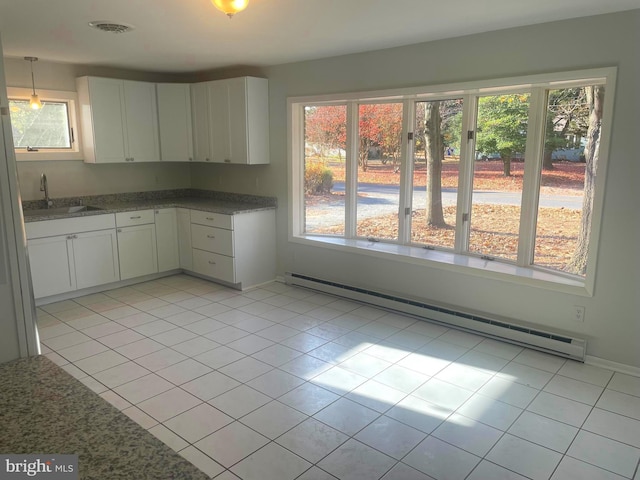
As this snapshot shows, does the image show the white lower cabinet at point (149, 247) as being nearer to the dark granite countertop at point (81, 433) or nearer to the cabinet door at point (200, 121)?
the cabinet door at point (200, 121)

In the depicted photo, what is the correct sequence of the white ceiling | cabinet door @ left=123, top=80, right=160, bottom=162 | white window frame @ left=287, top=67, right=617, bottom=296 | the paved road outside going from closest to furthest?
the white ceiling, white window frame @ left=287, top=67, right=617, bottom=296, the paved road outside, cabinet door @ left=123, top=80, right=160, bottom=162

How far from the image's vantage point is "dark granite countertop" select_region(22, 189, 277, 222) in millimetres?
4914

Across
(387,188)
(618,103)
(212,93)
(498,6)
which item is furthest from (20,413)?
(212,93)

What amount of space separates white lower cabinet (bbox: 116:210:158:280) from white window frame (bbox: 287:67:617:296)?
1.71 m

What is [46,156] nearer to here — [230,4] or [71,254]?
[71,254]

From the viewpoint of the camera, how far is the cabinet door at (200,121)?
5.50m

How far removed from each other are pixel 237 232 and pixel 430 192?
2051 millimetres

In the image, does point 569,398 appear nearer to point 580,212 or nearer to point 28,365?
point 580,212

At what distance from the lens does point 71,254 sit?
474 cm

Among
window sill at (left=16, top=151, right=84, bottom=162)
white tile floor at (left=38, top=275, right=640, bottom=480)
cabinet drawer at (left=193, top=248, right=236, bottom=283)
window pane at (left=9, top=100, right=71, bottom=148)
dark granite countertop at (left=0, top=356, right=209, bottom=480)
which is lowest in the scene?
white tile floor at (left=38, top=275, right=640, bottom=480)

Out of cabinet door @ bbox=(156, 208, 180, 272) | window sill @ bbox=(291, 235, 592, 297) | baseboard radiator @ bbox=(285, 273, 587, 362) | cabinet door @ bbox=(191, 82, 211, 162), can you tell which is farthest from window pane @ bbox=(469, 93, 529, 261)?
cabinet door @ bbox=(156, 208, 180, 272)

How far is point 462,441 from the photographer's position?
8.33ft

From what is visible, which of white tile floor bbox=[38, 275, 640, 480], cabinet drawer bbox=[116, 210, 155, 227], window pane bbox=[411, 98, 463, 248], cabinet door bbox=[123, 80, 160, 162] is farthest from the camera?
cabinet door bbox=[123, 80, 160, 162]

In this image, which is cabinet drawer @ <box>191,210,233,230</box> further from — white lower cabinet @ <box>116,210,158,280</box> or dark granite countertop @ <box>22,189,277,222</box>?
white lower cabinet @ <box>116,210,158,280</box>
